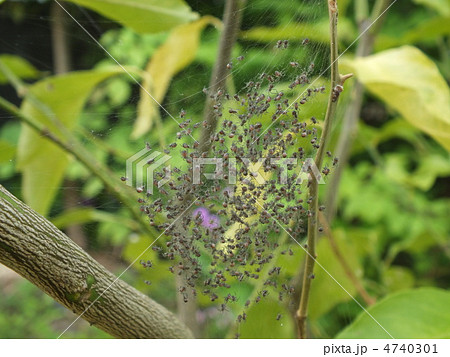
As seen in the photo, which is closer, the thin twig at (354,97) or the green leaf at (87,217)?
the green leaf at (87,217)

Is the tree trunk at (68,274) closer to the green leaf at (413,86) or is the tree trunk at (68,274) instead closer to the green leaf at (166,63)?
the green leaf at (166,63)

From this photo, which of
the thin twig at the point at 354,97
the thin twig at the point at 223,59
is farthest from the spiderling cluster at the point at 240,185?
the thin twig at the point at 354,97

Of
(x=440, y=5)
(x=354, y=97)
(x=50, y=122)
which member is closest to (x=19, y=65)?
(x=50, y=122)

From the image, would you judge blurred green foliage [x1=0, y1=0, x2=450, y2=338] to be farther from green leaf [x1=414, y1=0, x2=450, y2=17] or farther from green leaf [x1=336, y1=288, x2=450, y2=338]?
green leaf [x1=414, y1=0, x2=450, y2=17]

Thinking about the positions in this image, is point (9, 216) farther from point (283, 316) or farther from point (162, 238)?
point (283, 316)

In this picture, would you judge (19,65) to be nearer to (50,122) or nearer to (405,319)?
(50,122)
